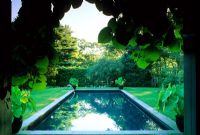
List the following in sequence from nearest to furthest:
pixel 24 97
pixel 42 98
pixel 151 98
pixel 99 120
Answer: pixel 24 97 → pixel 99 120 → pixel 151 98 → pixel 42 98

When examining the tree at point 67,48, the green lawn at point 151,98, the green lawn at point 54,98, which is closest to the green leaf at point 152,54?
the green lawn at point 151,98

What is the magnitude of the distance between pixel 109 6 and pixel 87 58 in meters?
30.4

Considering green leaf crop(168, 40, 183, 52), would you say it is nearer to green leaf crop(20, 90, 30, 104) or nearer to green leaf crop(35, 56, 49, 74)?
green leaf crop(35, 56, 49, 74)

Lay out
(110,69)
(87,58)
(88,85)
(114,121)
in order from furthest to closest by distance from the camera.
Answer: (87,58)
(88,85)
(110,69)
(114,121)

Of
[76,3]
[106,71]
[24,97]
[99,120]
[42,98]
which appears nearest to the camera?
A: [76,3]

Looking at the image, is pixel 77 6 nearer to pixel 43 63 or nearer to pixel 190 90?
pixel 43 63

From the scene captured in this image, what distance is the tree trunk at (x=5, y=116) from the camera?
0.83m

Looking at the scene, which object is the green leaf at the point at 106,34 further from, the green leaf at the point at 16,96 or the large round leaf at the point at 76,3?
the green leaf at the point at 16,96

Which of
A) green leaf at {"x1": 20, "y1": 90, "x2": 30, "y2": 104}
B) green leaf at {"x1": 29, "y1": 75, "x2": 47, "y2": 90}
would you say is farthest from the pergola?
green leaf at {"x1": 20, "y1": 90, "x2": 30, "y2": 104}

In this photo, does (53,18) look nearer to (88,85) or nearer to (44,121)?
(44,121)

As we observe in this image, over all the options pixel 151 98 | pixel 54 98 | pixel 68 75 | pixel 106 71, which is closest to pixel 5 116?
pixel 151 98

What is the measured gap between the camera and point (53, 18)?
0.76m

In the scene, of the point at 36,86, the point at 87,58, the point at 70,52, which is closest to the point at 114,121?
the point at 36,86

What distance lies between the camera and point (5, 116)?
0.85 metres
